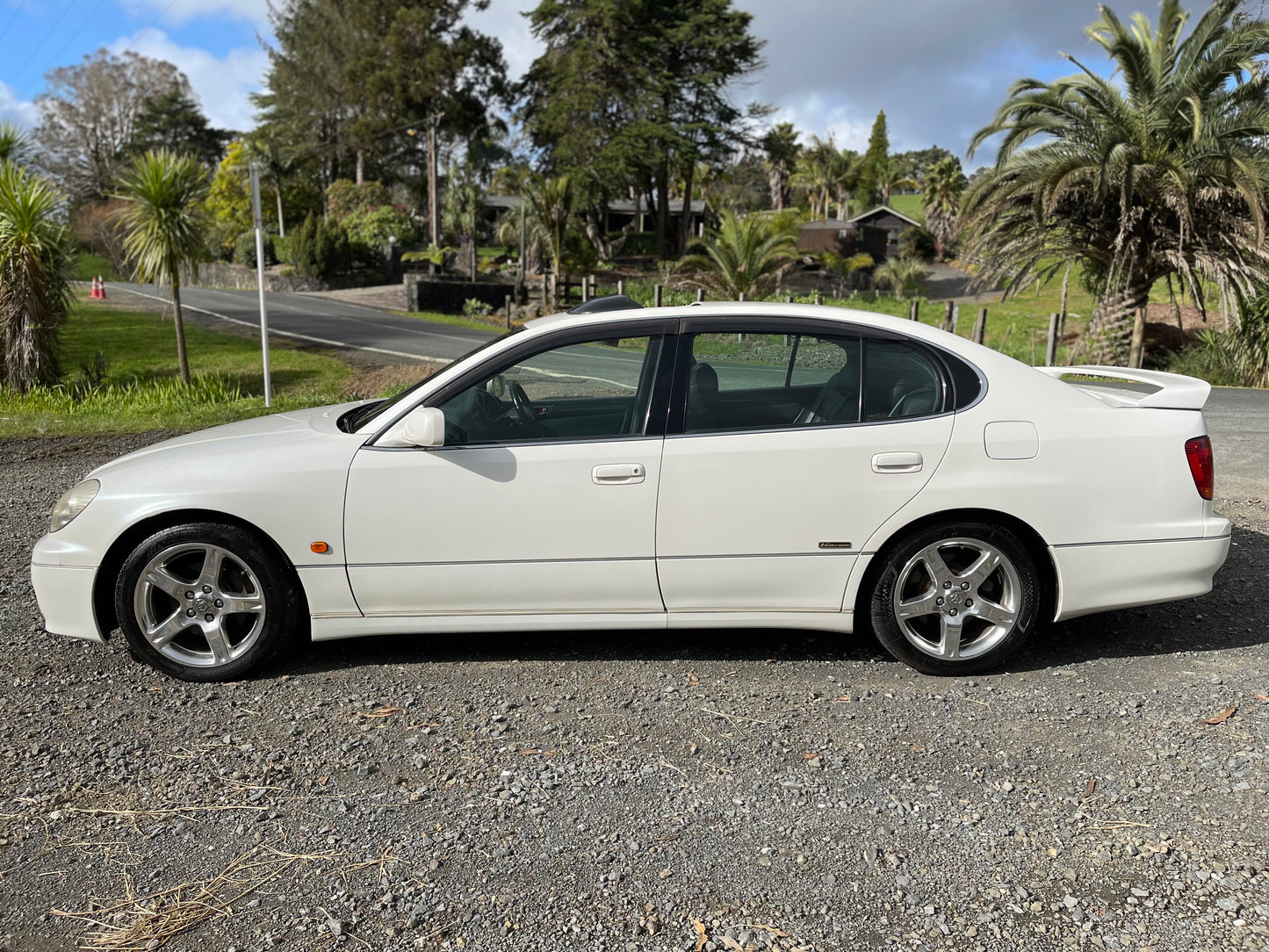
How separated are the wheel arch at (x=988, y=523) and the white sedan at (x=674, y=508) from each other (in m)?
0.01

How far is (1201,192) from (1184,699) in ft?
47.9

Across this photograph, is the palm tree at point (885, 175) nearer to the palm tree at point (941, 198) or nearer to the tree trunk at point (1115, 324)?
the palm tree at point (941, 198)

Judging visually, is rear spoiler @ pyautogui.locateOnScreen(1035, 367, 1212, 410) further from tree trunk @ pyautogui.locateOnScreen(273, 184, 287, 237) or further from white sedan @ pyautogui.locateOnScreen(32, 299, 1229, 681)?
tree trunk @ pyautogui.locateOnScreen(273, 184, 287, 237)

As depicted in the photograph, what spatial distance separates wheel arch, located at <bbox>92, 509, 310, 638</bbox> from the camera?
13.6 ft

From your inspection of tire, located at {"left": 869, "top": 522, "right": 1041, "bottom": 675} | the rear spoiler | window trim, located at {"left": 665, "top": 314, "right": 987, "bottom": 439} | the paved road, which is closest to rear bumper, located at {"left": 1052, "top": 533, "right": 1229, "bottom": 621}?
tire, located at {"left": 869, "top": 522, "right": 1041, "bottom": 675}

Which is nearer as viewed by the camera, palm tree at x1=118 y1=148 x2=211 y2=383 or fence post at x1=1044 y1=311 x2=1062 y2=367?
palm tree at x1=118 y1=148 x2=211 y2=383

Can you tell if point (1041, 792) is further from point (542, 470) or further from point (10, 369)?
point (10, 369)

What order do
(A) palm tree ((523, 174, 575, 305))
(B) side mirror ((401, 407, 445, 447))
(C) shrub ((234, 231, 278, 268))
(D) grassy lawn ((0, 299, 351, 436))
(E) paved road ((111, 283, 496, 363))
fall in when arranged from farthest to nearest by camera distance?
(C) shrub ((234, 231, 278, 268)) → (A) palm tree ((523, 174, 575, 305)) → (E) paved road ((111, 283, 496, 363)) → (D) grassy lawn ((0, 299, 351, 436)) → (B) side mirror ((401, 407, 445, 447))

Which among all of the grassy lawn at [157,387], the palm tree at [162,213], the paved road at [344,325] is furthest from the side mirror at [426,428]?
the paved road at [344,325]

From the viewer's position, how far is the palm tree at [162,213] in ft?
39.0

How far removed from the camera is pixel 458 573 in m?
4.14

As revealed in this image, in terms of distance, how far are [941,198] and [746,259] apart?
197 feet

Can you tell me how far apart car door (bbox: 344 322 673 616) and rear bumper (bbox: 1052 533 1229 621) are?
5.73 feet

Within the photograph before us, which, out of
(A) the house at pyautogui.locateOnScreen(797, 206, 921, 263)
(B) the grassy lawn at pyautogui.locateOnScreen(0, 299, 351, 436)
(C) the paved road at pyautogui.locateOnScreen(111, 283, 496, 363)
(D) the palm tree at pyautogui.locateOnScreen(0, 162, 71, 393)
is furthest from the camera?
(A) the house at pyautogui.locateOnScreen(797, 206, 921, 263)
